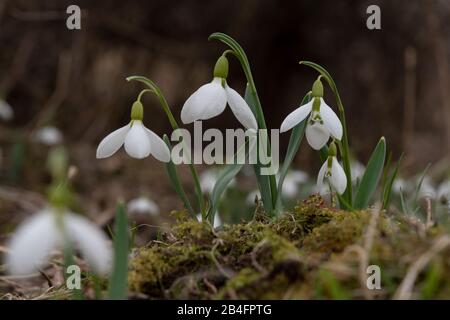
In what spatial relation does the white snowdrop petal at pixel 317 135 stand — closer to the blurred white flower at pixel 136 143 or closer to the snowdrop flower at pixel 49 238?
the blurred white flower at pixel 136 143

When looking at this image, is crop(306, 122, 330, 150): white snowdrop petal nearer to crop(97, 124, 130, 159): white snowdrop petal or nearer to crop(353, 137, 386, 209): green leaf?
crop(353, 137, 386, 209): green leaf

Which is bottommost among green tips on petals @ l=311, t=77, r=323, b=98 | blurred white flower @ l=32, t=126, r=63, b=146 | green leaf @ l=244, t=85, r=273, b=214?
green leaf @ l=244, t=85, r=273, b=214

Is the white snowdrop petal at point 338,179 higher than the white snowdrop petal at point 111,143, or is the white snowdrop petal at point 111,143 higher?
the white snowdrop petal at point 111,143

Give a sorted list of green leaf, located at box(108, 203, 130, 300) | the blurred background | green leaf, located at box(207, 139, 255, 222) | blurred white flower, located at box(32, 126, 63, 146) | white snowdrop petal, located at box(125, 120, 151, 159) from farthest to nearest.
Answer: the blurred background
blurred white flower, located at box(32, 126, 63, 146)
green leaf, located at box(207, 139, 255, 222)
white snowdrop petal, located at box(125, 120, 151, 159)
green leaf, located at box(108, 203, 130, 300)

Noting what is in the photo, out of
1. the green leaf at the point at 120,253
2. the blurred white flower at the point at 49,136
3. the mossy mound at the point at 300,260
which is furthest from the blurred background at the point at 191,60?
the green leaf at the point at 120,253

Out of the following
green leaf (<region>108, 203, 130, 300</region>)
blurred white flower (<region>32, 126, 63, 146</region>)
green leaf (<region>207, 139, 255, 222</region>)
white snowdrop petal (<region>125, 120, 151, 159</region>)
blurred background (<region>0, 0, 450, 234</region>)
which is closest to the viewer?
green leaf (<region>108, 203, 130, 300</region>)

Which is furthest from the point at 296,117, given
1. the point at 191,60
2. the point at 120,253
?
the point at 191,60

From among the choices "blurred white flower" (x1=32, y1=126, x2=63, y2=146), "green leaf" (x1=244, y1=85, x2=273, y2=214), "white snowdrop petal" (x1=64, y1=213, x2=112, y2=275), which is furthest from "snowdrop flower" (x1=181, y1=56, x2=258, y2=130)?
"blurred white flower" (x1=32, y1=126, x2=63, y2=146)

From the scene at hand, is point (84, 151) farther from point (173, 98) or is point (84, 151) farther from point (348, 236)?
point (348, 236)
